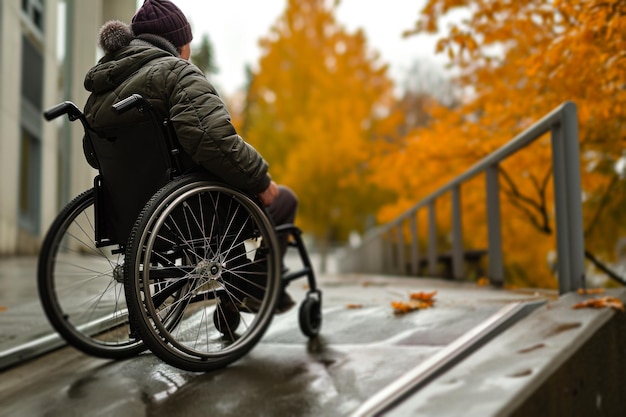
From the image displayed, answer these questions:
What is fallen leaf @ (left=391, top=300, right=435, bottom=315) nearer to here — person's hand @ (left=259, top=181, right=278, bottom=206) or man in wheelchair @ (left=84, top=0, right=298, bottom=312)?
person's hand @ (left=259, top=181, right=278, bottom=206)

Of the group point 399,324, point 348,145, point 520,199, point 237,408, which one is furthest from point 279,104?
point 237,408

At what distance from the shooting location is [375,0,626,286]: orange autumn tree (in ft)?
12.8

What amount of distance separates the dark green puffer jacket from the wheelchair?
6 centimetres

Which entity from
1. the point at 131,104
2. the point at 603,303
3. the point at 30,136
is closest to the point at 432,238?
the point at 603,303

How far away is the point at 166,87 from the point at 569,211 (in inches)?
81.0

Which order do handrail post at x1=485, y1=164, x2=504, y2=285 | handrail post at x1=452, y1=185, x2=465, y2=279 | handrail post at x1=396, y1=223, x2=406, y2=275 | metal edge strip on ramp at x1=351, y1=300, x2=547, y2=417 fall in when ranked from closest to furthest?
metal edge strip on ramp at x1=351, y1=300, x2=547, y2=417, handrail post at x1=485, y1=164, x2=504, y2=285, handrail post at x1=452, y1=185, x2=465, y2=279, handrail post at x1=396, y1=223, x2=406, y2=275

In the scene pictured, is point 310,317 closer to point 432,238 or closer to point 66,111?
point 66,111

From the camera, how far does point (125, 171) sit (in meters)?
2.24

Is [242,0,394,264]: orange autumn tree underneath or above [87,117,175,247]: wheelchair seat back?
above

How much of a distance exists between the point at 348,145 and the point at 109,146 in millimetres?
12265

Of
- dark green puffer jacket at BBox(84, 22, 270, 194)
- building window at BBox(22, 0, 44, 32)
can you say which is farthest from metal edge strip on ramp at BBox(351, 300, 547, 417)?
building window at BBox(22, 0, 44, 32)

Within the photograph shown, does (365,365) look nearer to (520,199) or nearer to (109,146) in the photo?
(109,146)

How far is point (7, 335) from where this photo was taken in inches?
117

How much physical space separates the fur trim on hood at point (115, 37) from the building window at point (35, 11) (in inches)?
262
